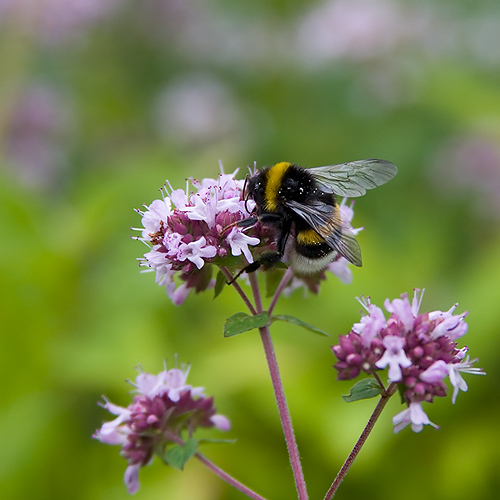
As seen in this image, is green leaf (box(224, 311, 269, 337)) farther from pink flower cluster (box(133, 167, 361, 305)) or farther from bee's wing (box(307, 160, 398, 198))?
bee's wing (box(307, 160, 398, 198))

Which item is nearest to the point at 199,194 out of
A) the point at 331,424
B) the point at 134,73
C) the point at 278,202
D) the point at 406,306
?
the point at 278,202

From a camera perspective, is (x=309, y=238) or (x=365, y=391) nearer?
(x=365, y=391)

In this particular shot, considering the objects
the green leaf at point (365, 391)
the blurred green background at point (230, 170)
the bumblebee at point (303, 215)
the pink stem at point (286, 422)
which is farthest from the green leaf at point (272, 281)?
the blurred green background at point (230, 170)

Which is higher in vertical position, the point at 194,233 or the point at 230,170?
the point at 194,233

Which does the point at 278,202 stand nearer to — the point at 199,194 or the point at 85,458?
the point at 199,194

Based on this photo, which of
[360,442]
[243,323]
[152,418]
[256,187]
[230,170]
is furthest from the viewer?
[230,170]

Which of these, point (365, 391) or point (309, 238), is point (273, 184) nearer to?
point (309, 238)

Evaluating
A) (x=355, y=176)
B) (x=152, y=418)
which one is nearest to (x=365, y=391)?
(x=152, y=418)
